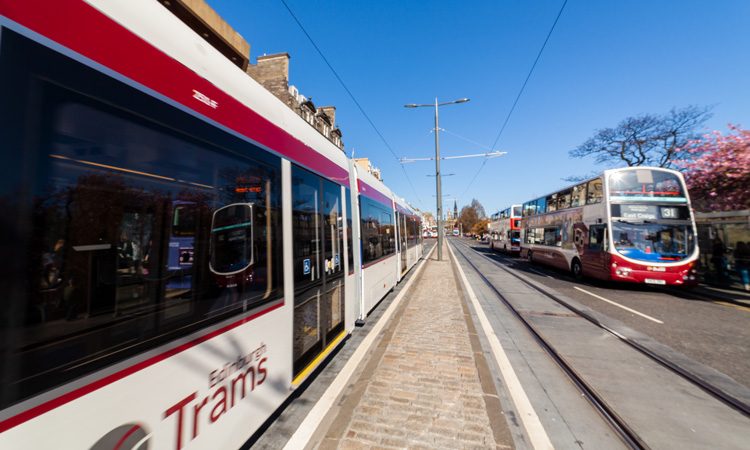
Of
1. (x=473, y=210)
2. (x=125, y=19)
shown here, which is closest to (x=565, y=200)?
(x=125, y=19)

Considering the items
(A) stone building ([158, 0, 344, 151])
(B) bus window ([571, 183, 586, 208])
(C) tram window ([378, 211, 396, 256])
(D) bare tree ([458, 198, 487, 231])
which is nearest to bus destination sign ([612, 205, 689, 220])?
(B) bus window ([571, 183, 586, 208])

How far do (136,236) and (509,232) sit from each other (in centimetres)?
2763

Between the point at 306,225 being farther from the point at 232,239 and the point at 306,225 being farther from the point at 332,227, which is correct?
the point at 232,239

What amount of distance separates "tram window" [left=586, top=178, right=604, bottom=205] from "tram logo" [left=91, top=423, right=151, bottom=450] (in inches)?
489

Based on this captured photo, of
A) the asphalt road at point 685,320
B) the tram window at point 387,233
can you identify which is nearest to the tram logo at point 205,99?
the tram window at point 387,233

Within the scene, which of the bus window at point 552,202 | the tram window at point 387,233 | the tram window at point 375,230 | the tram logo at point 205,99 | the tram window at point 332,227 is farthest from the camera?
the bus window at point 552,202

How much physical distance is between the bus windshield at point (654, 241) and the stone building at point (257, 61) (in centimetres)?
964

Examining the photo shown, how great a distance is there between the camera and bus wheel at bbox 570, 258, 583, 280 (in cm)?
1117

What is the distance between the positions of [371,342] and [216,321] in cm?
325

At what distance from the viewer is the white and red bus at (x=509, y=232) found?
24767 millimetres

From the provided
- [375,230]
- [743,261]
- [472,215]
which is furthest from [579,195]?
[472,215]

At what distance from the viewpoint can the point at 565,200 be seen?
13070 mm

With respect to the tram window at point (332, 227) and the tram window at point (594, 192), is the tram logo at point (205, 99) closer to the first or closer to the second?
the tram window at point (332, 227)

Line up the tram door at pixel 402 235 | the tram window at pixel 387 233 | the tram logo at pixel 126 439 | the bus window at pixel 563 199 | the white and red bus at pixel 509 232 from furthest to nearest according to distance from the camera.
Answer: the white and red bus at pixel 509 232
the bus window at pixel 563 199
the tram door at pixel 402 235
the tram window at pixel 387 233
the tram logo at pixel 126 439
